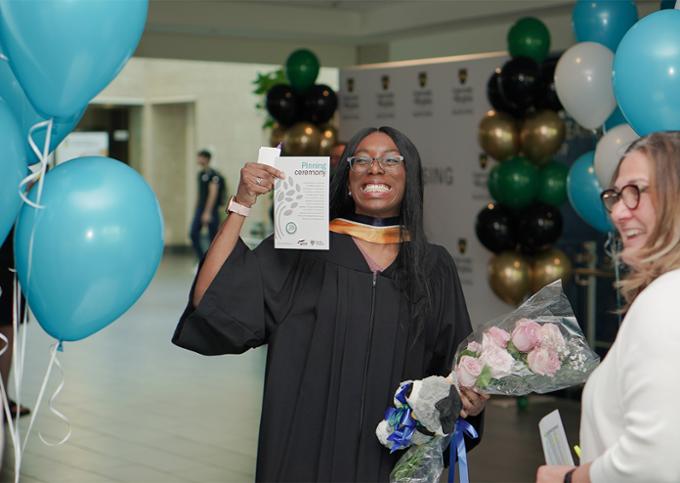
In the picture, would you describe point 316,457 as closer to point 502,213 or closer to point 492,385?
point 492,385

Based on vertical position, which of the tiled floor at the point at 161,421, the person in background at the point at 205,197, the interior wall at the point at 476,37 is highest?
the interior wall at the point at 476,37

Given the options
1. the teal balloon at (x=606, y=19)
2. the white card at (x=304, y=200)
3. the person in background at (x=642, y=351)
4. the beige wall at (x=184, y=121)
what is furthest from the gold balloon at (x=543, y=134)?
the beige wall at (x=184, y=121)

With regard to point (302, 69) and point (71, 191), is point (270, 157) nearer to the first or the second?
point (71, 191)

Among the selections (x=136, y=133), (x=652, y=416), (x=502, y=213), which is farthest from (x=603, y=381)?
(x=136, y=133)

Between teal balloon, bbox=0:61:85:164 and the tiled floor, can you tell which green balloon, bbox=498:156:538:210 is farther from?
teal balloon, bbox=0:61:85:164

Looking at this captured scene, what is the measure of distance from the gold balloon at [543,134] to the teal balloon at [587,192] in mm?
915

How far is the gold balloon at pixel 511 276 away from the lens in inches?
254

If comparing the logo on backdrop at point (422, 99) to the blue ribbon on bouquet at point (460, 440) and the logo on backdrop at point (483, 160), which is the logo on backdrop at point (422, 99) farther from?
the blue ribbon on bouquet at point (460, 440)

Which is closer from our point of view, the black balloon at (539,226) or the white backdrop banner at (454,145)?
the black balloon at (539,226)

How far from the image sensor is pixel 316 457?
274cm

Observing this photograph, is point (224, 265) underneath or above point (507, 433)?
above

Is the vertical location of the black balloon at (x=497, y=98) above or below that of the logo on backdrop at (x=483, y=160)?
above

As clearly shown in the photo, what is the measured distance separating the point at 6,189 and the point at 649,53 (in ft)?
6.57

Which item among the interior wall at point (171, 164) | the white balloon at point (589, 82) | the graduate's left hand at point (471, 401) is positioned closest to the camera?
the graduate's left hand at point (471, 401)
